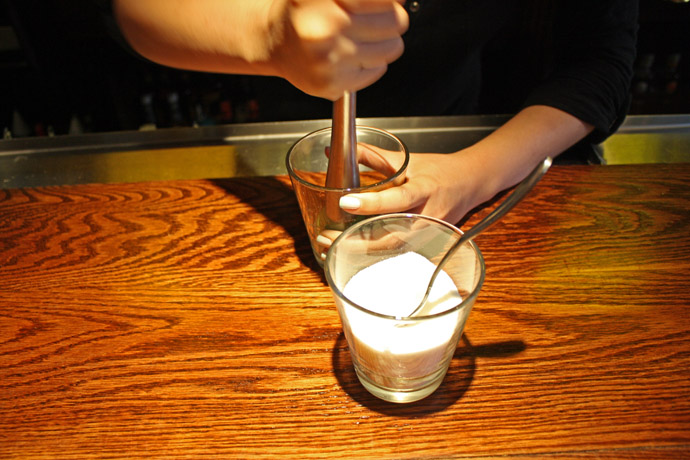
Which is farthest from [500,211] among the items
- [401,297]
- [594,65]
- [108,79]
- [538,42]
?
[108,79]

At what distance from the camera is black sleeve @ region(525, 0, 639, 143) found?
1.02 metres

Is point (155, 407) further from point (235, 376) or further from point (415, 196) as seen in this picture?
point (415, 196)

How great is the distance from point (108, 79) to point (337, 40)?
1.77 meters

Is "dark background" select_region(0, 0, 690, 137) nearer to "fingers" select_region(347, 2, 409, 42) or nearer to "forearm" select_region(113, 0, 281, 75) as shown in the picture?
"forearm" select_region(113, 0, 281, 75)

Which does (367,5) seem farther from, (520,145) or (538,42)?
(538,42)

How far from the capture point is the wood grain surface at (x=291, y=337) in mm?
555

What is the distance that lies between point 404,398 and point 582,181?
593mm

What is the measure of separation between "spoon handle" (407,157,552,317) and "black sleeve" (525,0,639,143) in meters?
0.58

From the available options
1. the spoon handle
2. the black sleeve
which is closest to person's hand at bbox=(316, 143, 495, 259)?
the spoon handle

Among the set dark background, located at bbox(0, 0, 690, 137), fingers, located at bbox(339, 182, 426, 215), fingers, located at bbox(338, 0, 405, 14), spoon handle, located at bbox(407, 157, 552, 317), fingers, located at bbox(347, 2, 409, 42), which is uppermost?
fingers, located at bbox(338, 0, 405, 14)

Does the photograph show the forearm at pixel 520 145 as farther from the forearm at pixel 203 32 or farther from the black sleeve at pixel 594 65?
the forearm at pixel 203 32

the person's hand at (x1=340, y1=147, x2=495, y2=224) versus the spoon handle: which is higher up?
the spoon handle

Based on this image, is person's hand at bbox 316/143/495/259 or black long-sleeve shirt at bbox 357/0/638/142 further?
black long-sleeve shirt at bbox 357/0/638/142

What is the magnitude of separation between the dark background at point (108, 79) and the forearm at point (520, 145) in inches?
46.7
